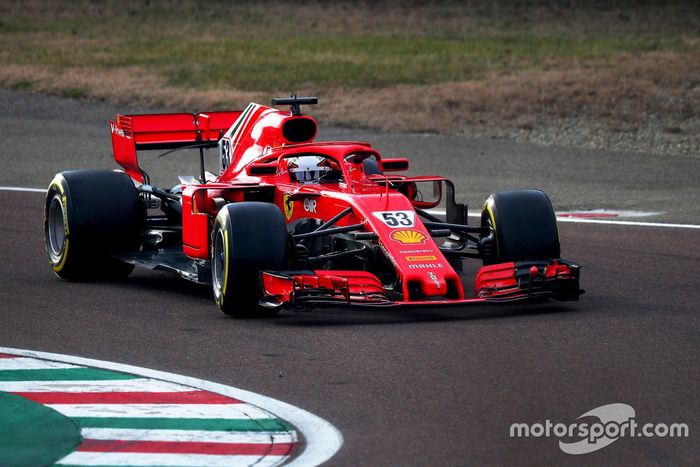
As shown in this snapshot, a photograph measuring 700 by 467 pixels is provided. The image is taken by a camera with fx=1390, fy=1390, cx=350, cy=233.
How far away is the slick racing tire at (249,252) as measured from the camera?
34.1ft

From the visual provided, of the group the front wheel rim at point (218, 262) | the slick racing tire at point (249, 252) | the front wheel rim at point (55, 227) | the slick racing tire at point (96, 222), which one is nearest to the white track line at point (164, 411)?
the slick racing tire at point (249, 252)

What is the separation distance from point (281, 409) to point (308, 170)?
14.5 ft

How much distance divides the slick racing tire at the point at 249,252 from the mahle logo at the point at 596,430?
3321 mm

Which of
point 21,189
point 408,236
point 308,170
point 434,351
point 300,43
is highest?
point 308,170

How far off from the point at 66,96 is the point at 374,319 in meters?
20.3

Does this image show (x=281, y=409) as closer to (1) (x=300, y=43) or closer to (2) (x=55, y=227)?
(2) (x=55, y=227)

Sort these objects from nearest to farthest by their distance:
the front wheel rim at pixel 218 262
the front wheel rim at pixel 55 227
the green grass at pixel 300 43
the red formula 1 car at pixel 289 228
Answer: the red formula 1 car at pixel 289 228
the front wheel rim at pixel 218 262
the front wheel rim at pixel 55 227
the green grass at pixel 300 43

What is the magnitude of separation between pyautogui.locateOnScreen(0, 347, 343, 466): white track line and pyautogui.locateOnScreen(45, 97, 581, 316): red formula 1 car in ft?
5.16

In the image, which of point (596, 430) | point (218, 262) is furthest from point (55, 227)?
point (596, 430)

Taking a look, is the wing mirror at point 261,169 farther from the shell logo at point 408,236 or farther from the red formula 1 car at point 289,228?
the shell logo at point 408,236

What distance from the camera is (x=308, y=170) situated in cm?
1204

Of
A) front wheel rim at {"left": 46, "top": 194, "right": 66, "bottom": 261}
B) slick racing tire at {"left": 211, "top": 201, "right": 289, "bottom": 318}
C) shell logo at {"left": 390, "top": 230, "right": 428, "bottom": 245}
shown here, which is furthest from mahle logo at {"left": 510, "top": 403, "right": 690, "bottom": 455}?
front wheel rim at {"left": 46, "top": 194, "right": 66, "bottom": 261}

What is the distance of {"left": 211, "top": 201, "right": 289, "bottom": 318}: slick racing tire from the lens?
10.4 meters

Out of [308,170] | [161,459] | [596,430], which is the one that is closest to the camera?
[161,459]
